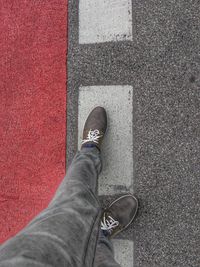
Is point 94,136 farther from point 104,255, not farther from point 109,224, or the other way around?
point 104,255

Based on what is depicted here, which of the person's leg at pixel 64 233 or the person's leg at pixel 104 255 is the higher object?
the person's leg at pixel 64 233

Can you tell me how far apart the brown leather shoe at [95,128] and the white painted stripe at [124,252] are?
49 centimetres

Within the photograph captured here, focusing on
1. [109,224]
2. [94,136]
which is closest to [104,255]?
[109,224]

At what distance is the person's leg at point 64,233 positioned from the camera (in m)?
0.96

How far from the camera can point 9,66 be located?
182cm

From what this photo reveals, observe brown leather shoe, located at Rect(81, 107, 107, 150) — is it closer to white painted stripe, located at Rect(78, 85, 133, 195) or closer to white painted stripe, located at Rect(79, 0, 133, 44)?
white painted stripe, located at Rect(78, 85, 133, 195)

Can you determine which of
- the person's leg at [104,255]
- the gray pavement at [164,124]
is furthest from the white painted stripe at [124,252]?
the person's leg at [104,255]

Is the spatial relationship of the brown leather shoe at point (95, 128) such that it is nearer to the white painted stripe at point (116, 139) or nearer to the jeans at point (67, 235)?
A: the white painted stripe at point (116, 139)

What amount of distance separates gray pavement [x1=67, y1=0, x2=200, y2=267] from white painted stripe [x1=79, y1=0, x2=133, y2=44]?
0.04 m

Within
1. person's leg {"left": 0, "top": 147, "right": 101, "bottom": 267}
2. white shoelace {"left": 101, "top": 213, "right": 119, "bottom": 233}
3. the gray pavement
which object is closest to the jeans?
person's leg {"left": 0, "top": 147, "right": 101, "bottom": 267}

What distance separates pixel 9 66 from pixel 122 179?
845mm

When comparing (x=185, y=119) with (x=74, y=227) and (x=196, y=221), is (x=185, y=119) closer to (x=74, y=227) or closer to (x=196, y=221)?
(x=196, y=221)

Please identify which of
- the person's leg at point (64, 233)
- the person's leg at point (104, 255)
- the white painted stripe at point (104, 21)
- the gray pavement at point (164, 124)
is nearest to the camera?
the person's leg at point (64, 233)

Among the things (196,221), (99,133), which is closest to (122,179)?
(99,133)
